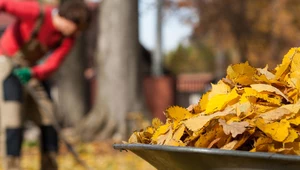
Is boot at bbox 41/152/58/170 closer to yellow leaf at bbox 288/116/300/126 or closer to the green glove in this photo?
the green glove

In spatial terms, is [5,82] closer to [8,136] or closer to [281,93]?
[8,136]

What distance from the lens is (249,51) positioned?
3167cm

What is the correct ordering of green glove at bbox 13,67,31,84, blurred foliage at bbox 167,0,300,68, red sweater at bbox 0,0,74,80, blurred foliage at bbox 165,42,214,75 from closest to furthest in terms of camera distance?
red sweater at bbox 0,0,74,80, green glove at bbox 13,67,31,84, blurred foliage at bbox 167,0,300,68, blurred foliage at bbox 165,42,214,75

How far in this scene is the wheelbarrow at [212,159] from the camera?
2385 millimetres

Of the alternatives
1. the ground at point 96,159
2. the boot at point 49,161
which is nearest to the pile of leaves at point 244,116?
the boot at point 49,161

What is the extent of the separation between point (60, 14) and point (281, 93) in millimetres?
4382

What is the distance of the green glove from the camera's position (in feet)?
22.6

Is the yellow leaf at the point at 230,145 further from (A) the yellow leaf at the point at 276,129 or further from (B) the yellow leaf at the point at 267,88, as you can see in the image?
(B) the yellow leaf at the point at 267,88

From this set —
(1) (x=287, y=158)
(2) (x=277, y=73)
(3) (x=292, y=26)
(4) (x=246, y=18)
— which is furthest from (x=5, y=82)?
(3) (x=292, y=26)

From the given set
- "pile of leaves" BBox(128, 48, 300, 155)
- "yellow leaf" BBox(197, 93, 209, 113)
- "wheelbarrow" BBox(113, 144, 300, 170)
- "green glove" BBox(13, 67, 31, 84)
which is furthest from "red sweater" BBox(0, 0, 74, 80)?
"wheelbarrow" BBox(113, 144, 300, 170)

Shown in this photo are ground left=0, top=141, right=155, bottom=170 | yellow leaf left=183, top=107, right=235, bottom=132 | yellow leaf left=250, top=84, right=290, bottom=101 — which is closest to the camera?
yellow leaf left=183, top=107, right=235, bottom=132

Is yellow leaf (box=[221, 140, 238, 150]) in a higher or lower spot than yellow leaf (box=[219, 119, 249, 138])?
lower

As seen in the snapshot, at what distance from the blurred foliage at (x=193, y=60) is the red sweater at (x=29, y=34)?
50.0 meters

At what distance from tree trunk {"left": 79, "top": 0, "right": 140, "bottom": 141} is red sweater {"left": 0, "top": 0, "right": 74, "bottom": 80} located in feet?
19.6
